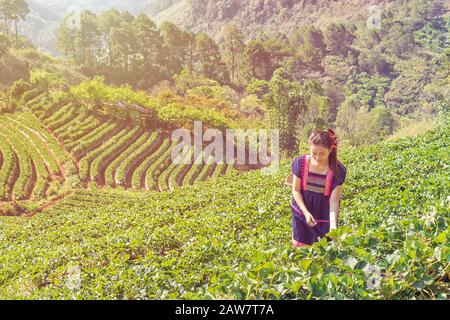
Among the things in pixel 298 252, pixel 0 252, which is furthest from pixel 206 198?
pixel 298 252

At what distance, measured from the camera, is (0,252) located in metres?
11.7

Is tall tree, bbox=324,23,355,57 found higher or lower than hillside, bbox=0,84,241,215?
higher

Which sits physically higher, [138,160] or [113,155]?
[113,155]

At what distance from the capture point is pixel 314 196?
434 cm

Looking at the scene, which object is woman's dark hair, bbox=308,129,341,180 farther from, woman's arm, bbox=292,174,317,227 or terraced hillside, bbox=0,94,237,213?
terraced hillside, bbox=0,94,237,213

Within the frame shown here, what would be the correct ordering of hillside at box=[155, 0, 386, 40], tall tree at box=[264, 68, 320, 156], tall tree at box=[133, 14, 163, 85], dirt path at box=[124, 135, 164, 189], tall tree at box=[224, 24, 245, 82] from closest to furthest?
dirt path at box=[124, 135, 164, 189] < tall tree at box=[264, 68, 320, 156] < tall tree at box=[133, 14, 163, 85] < tall tree at box=[224, 24, 245, 82] < hillside at box=[155, 0, 386, 40]

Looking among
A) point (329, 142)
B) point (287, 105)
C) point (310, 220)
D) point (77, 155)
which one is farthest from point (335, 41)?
point (310, 220)

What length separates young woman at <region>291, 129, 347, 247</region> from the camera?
161 inches

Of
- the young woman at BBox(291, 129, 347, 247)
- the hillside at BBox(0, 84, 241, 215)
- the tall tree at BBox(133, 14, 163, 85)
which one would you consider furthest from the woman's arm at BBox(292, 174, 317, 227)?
the tall tree at BBox(133, 14, 163, 85)

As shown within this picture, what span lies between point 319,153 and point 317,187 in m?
0.42

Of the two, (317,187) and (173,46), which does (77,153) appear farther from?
(173,46)

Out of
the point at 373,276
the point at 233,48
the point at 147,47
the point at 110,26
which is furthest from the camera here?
the point at 233,48

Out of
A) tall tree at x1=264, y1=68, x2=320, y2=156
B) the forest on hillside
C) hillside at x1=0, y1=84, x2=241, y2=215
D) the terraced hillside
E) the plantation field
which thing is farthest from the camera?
the forest on hillside

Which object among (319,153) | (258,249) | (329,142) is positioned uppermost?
(329,142)
